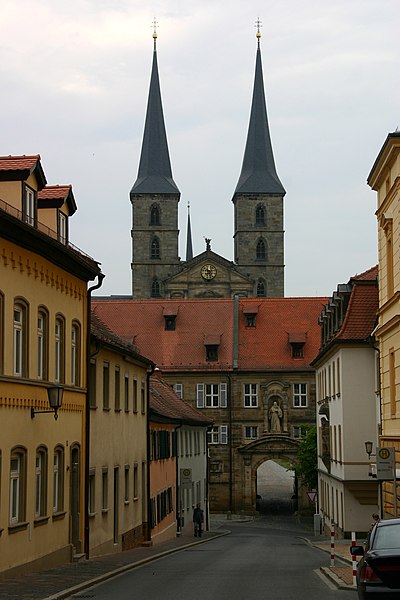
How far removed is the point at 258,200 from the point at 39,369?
101 metres

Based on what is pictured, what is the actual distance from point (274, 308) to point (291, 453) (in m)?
12.9

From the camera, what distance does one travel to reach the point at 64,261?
2495 centimetres

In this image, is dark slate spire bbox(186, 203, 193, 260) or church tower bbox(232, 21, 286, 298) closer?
church tower bbox(232, 21, 286, 298)

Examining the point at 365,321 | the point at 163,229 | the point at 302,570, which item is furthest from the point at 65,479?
the point at 163,229

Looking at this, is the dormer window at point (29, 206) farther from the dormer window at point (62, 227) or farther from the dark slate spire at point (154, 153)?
the dark slate spire at point (154, 153)

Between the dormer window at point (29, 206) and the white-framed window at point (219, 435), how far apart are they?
180 ft

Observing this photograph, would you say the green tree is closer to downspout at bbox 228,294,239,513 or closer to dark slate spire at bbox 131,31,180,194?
downspout at bbox 228,294,239,513

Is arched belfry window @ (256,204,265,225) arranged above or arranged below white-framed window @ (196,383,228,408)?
above

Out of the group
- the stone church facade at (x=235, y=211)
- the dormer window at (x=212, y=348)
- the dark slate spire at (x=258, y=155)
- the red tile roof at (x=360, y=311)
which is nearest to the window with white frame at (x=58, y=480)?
the red tile roof at (x=360, y=311)

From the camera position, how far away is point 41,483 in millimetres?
23484

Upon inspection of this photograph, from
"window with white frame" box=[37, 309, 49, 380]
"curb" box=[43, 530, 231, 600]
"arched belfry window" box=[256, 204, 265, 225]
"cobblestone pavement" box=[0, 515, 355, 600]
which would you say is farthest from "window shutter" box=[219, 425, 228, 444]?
"window with white frame" box=[37, 309, 49, 380]

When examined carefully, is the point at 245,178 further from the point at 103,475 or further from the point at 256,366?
the point at 103,475

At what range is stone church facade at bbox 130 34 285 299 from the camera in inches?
4751

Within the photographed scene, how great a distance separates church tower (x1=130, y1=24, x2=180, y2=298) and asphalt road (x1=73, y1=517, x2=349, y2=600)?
9031cm
